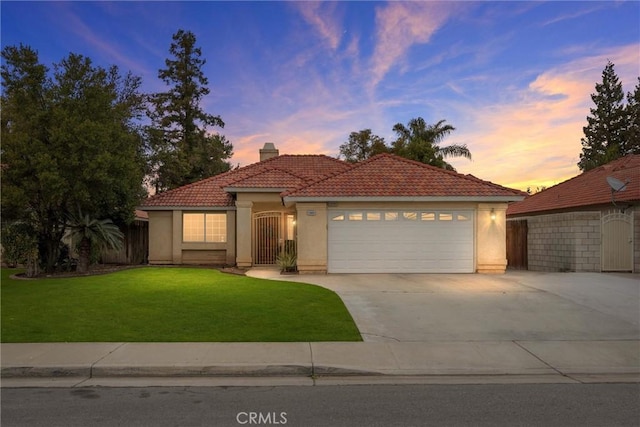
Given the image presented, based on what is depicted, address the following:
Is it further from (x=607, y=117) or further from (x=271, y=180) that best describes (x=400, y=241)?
(x=607, y=117)

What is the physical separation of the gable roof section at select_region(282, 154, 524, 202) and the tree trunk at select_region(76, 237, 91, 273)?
24.9ft

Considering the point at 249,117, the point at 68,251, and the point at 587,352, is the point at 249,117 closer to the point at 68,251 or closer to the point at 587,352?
the point at 68,251

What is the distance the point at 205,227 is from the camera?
19625 mm

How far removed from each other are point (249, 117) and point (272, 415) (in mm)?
23134

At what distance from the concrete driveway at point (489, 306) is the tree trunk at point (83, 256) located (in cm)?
695

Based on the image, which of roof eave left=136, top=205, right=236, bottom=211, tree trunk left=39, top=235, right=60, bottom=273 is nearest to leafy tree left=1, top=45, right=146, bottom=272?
tree trunk left=39, top=235, right=60, bottom=273

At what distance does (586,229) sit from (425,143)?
15.2 meters

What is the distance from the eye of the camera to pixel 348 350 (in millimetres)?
6832

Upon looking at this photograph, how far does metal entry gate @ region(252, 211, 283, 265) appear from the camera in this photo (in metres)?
18.7

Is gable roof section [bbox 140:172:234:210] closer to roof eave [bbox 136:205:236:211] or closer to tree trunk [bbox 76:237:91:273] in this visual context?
roof eave [bbox 136:205:236:211]

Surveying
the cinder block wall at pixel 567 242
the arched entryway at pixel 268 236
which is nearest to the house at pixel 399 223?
the arched entryway at pixel 268 236

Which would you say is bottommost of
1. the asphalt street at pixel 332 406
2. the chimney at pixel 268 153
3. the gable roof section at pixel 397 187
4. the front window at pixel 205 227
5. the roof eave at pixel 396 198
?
the asphalt street at pixel 332 406

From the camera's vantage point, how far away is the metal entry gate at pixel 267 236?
18.7 metres

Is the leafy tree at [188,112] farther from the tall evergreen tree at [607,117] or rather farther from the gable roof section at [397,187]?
the tall evergreen tree at [607,117]
